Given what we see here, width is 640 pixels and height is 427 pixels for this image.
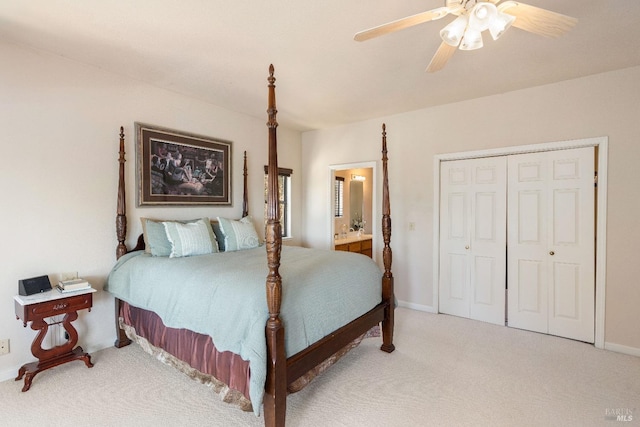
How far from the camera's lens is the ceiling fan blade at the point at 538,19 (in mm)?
1482

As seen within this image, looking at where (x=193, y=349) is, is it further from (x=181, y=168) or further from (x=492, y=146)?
(x=492, y=146)

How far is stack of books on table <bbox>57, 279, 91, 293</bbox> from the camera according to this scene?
2.42 meters

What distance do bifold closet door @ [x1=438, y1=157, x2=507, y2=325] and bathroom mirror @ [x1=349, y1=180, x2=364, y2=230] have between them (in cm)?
233

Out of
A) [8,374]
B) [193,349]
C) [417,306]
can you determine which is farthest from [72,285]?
[417,306]

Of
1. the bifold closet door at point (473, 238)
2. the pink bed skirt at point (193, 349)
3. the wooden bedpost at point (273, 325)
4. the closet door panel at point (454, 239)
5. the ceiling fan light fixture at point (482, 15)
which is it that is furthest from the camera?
the closet door panel at point (454, 239)

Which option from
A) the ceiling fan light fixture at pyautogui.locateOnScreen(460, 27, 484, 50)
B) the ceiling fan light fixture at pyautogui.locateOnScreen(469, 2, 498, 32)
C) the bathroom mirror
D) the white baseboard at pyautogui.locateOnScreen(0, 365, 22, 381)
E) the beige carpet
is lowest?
the beige carpet

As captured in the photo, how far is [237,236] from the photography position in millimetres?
3428

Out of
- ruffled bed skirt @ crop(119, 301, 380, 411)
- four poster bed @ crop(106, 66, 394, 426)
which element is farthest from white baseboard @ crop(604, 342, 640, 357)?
ruffled bed skirt @ crop(119, 301, 380, 411)

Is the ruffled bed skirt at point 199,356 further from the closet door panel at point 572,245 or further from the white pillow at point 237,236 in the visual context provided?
the closet door panel at point 572,245

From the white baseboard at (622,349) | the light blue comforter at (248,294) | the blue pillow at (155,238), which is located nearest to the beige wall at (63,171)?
the blue pillow at (155,238)

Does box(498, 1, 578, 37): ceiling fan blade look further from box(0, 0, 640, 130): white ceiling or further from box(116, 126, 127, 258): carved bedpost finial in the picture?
box(116, 126, 127, 258): carved bedpost finial

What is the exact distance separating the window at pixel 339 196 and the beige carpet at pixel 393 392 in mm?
2998

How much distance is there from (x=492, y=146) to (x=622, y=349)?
2.30 m

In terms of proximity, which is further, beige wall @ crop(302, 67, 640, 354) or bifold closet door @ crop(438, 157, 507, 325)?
bifold closet door @ crop(438, 157, 507, 325)
